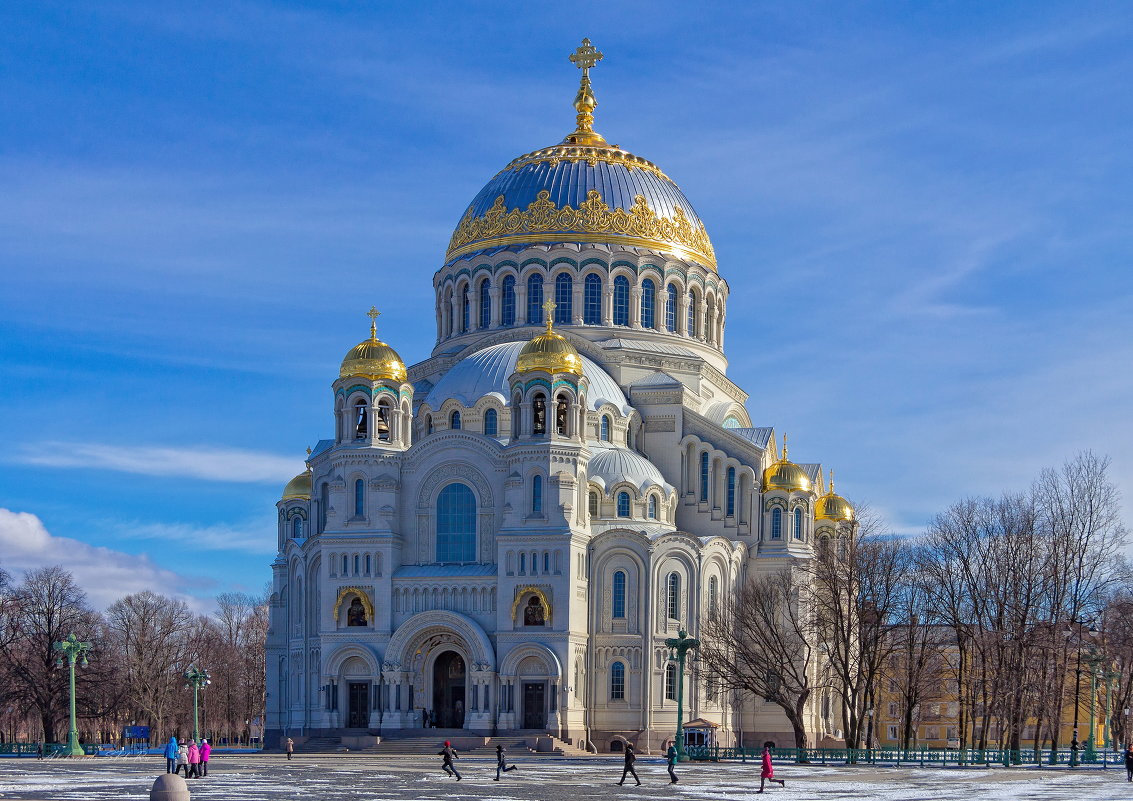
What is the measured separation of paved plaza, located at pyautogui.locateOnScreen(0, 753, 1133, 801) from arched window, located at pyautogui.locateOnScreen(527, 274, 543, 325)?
2301 centimetres

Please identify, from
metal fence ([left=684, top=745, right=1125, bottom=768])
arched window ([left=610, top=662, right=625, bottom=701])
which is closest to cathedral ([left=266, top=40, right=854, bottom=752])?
arched window ([left=610, top=662, right=625, bottom=701])

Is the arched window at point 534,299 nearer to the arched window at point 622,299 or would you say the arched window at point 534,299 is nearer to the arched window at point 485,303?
the arched window at point 485,303

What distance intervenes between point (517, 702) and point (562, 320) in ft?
59.7

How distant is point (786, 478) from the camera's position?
66.4 meters

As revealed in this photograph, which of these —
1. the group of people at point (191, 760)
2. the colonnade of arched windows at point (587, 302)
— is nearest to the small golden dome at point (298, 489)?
the colonnade of arched windows at point (587, 302)

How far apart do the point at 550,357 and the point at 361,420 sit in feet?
25.6

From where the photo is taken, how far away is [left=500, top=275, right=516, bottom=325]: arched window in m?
70.2

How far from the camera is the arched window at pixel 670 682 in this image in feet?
197

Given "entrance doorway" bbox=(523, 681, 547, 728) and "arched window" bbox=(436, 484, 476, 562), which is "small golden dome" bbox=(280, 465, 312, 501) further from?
"entrance doorway" bbox=(523, 681, 547, 728)

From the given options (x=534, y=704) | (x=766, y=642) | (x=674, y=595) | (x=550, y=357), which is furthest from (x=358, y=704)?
(x=766, y=642)

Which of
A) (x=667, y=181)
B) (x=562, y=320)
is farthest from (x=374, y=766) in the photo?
(x=667, y=181)

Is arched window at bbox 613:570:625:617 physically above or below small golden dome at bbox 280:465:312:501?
below

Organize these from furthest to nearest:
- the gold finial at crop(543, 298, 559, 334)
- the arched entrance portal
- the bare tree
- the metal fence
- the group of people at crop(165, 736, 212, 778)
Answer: the gold finial at crop(543, 298, 559, 334)
the arched entrance portal
the bare tree
the metal fence
the group of people at crop(165, 736, 212, 778)

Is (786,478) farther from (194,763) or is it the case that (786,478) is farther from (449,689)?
(194,763)
